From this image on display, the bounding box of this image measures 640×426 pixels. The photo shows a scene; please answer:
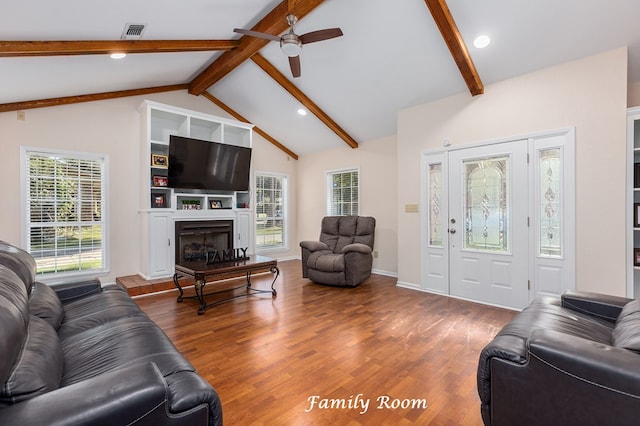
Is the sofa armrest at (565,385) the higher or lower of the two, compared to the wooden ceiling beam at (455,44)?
lower

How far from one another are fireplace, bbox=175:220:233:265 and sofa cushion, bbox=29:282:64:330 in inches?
109

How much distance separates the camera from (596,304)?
7.09 ft

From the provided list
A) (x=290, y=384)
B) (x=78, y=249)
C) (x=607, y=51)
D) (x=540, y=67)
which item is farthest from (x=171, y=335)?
(x=607, y=51)

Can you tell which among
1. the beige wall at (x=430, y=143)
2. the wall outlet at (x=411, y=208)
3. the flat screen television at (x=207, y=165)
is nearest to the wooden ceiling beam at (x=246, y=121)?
the beige wall at (x=430, y=143)

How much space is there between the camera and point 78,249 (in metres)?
4.61

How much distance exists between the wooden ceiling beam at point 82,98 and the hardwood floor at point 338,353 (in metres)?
2.90

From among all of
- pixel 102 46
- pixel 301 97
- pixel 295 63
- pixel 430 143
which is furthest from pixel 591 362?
pixel 301 97

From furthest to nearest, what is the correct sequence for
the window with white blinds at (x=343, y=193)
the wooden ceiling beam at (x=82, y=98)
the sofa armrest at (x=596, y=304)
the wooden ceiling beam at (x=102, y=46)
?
the window with white blinds at (x=343, y=193) < the wooden ceiling beam at (x=82, y=98) < the wooden ceiling beam at (x=102, y=46) < the sofa armrest at (x=596, y=304)

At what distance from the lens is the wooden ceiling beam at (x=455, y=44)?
3.01 metres

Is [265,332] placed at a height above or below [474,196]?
below

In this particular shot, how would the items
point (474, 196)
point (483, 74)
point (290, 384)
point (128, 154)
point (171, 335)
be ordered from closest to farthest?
point (290, 384)
point (171, 335)
point (483, 74)
point (474, 196)
point (128, 154)

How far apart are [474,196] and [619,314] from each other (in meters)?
2.31

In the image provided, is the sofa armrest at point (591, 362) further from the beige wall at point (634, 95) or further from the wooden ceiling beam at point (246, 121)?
the wooden ceiling beam at point (246, 121)

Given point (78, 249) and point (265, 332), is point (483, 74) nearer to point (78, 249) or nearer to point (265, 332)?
point (265, 332)
